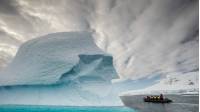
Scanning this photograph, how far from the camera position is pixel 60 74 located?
1339 centimetres

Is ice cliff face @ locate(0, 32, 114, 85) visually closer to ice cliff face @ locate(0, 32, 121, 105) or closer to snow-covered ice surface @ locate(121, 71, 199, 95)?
ice cliff face @ locate(0, 32, 121, 105)

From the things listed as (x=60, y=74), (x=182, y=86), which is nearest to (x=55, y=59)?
(x=60, y=74)

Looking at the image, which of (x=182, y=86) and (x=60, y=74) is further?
(x=60, y=74)

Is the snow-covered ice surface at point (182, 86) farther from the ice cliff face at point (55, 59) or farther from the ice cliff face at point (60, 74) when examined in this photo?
the ice cliff face at point (60, 74)

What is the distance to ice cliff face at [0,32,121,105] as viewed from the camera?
13.9 m

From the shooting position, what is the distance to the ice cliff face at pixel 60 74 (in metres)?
13.9

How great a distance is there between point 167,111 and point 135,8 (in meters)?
2.25

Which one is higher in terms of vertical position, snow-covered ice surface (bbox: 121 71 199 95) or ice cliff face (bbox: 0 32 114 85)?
ice cliff face (bbox: 0 32 114 85)

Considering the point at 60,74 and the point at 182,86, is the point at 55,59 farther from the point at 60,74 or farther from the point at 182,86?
the point at 182,86

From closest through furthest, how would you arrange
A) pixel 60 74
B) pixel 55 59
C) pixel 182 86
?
1. pixel 182 86
2. pixel 60 74
3. pixel 55 59

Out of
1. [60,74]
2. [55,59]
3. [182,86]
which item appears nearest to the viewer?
[182,86]

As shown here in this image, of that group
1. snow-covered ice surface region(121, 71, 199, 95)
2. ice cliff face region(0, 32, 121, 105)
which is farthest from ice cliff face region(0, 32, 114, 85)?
snow-covered ice surface region(121, 71, 199, 95)

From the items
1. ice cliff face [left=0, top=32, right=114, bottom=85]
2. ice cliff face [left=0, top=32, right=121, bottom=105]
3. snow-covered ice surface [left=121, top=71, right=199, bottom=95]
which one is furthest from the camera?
ice cliff face [left=0, top=32, right=121, bottom=105]

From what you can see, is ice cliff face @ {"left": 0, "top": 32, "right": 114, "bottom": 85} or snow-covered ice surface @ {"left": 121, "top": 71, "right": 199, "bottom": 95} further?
ice cliff face @ {"left": 0, "top": 32, "right": 114, "bottom": 85}
